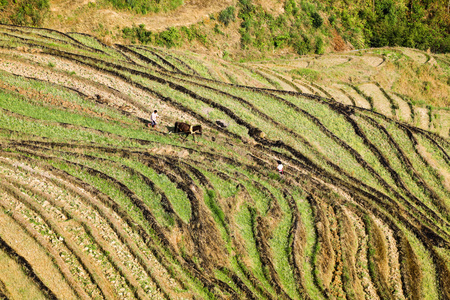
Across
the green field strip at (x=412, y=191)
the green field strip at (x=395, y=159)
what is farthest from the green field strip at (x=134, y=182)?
the green field strip at (x=395, y=159)

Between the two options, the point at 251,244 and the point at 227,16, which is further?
the point at 227,16

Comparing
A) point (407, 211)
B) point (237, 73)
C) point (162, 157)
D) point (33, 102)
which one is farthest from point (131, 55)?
point (407, 211)

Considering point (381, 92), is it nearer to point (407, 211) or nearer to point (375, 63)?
point (375, 63)

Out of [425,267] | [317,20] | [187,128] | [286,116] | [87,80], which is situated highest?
[317,20]

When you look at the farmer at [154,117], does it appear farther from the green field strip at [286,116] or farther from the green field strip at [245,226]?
the green field strip at [286,116]

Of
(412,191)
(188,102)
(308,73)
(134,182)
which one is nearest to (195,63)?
(188,102)

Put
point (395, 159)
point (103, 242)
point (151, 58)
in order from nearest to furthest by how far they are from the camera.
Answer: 1. point (103, 242)
2. point (395, 159)
3. point (151, 58)

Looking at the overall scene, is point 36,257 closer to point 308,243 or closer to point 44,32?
point 308,243
